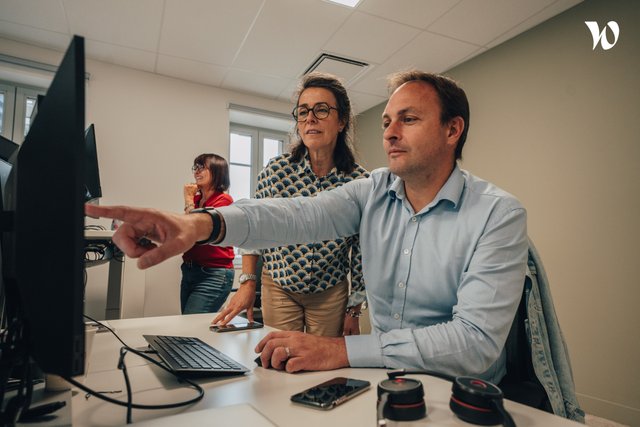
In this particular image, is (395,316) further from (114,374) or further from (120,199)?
(120,199)

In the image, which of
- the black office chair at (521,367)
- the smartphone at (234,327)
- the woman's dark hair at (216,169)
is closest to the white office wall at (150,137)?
the woman's dark hair at (216,169)

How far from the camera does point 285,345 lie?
2.47 feet

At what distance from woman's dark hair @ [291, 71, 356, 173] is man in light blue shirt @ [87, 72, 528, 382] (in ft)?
1.12

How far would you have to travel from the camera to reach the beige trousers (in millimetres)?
1511

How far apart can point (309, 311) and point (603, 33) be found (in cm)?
269

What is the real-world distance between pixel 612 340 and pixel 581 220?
0.78 metres

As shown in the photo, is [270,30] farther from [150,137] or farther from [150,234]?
[150,234]

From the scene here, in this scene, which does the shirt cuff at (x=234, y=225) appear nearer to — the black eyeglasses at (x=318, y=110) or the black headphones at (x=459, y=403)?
the black headphones at (x=459, y=403)

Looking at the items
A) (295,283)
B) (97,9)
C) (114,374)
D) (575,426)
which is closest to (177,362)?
(114,374)

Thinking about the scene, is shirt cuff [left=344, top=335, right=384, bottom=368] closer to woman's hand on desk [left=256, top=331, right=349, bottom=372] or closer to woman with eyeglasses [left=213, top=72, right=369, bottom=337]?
woman's hand on desk [left=256, top=331, right=349, bottom=372]

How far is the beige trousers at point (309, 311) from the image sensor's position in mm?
1511

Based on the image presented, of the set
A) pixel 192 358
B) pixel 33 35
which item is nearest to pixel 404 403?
pixel 192 358

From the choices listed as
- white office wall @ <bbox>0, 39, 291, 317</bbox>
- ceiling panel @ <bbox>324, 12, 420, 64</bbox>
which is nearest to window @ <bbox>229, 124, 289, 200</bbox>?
white office wall @ <bbox>0, 39, 291, 317</bbox>

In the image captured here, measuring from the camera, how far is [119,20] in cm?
303
